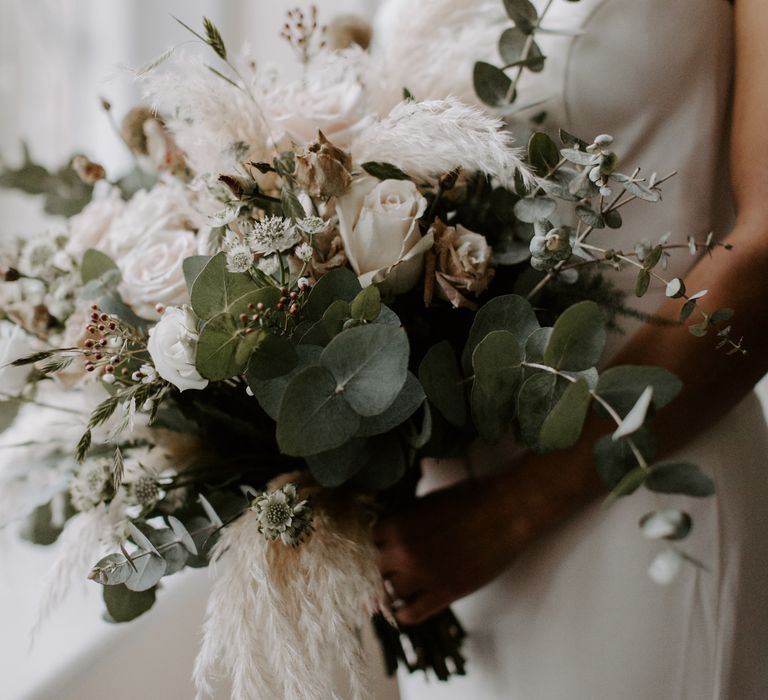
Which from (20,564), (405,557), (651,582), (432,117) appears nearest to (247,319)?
(432,117)

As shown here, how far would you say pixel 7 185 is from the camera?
2.74 feet

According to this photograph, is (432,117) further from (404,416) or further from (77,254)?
(77,254)

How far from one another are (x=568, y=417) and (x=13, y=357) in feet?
1.53

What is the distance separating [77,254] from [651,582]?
67cm

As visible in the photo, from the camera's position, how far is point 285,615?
1.85 feet

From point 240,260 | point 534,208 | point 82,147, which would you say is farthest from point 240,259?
point 82,147

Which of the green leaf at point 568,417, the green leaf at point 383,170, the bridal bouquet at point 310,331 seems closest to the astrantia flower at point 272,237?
the bridal bouquet at point 310,331

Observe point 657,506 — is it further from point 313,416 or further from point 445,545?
point 313,416

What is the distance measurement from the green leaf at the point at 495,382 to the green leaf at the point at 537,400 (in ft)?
0.06

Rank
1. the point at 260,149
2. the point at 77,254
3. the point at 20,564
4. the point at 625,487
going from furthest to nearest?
the point at 20,564 → the point at 77,254 → the point at 260,149 → the point at 625,487

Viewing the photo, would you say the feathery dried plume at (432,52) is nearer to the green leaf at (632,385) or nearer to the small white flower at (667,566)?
the green leaf at (632,385)

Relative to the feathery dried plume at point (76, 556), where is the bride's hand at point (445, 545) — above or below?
below

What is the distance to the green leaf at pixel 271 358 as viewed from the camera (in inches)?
18.8

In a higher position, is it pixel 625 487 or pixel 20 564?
pixel 625 487
